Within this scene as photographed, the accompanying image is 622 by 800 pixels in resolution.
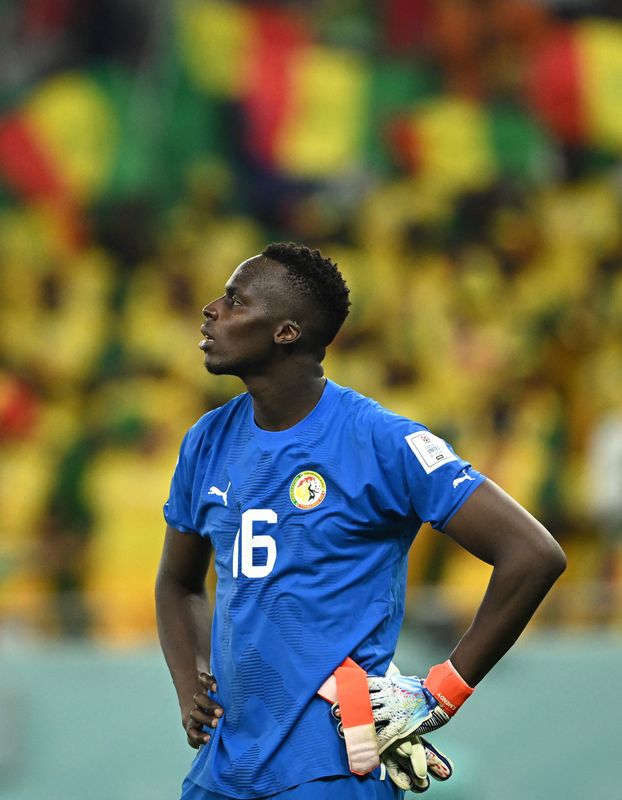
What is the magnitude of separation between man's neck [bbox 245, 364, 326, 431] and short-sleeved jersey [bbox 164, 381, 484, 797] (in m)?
0.05

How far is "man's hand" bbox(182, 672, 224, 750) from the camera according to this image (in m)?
2.97

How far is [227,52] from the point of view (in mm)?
9453

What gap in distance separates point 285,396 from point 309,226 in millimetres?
6238

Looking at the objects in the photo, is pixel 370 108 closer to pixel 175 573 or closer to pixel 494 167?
pixel 494 167

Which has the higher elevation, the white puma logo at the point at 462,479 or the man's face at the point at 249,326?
the man's face at the point at 249,326

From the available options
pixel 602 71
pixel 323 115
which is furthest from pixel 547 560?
pixel 602 71

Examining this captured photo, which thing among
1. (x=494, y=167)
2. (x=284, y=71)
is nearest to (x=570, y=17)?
(x=494, y=167)

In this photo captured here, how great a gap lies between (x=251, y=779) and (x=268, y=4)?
7448 mm

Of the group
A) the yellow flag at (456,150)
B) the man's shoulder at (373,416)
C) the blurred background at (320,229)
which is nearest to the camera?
the man's shoulder at (373,416)

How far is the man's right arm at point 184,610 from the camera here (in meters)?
3.21

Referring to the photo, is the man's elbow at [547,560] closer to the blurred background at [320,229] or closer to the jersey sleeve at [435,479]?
the jersey sleeve at [435,479]

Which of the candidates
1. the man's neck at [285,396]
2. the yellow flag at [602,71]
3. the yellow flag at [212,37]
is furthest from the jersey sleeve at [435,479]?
the yellow flag at [212,37]

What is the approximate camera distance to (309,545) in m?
2.87

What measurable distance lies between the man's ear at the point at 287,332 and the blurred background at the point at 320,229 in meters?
4.94
